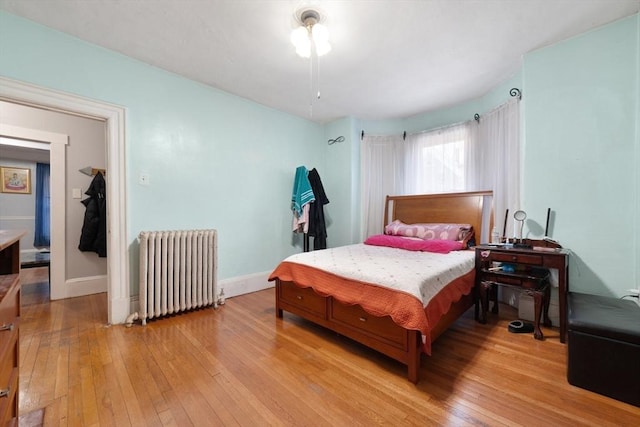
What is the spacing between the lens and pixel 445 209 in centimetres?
334

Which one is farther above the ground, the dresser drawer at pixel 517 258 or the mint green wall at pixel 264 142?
the mint green wall at pixel 264 142

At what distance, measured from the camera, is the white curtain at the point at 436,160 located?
3.38m

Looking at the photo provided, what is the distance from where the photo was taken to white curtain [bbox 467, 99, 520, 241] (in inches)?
107

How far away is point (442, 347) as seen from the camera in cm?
197

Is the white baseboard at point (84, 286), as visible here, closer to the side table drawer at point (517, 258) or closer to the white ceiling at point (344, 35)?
the white ceiling at point (344, 35)

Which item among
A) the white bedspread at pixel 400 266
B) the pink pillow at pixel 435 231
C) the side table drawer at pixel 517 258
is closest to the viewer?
the white bedspread at pixel 400 266

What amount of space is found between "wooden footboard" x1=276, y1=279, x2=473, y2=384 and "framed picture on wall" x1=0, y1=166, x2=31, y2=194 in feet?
22.5

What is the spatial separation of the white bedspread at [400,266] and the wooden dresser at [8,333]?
5.44 ft

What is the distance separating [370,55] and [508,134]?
5.71 feet

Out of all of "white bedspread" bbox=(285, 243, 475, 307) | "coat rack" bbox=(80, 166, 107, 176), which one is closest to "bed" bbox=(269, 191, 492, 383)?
"white bedspread" bbox=(285, 243, 475, 307)

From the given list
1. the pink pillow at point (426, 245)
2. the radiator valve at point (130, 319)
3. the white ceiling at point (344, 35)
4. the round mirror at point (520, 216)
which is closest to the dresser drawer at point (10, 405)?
the radiator valve at point (130, 319)

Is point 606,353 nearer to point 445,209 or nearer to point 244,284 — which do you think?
point 445,209

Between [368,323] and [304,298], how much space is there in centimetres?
69

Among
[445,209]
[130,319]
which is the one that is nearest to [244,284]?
[130,319]
